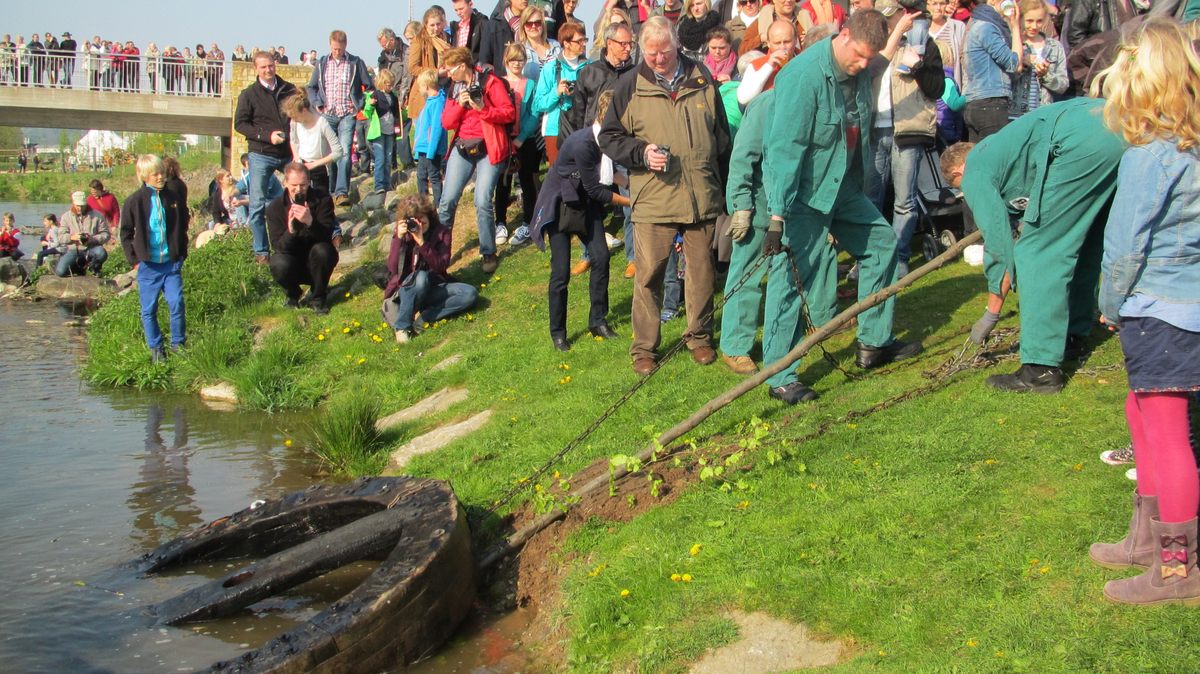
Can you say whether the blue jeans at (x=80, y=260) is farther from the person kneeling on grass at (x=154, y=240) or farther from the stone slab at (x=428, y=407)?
the stone slab at (x=428, y=407)

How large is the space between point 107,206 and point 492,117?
14045 millimetres

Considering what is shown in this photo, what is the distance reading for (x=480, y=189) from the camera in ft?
43.4

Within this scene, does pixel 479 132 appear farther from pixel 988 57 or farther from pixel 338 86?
pixel 988 57

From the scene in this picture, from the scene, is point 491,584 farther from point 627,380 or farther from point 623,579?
point 627,380

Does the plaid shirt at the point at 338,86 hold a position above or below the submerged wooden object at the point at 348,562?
above

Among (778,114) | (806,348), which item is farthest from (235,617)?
(778,114)

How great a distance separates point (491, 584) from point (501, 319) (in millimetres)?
5540

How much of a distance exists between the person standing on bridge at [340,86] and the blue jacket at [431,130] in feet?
9.06

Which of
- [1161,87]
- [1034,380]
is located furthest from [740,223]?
[1161,87]

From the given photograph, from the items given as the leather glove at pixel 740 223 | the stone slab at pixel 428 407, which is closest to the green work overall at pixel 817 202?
the leather glove at pixel 740 223

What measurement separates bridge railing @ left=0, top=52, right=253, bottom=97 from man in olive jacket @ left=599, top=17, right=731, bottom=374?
2707cm

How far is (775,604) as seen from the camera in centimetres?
537

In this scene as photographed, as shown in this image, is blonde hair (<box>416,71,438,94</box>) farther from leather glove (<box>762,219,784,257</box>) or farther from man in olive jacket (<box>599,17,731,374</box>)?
leather glove (<box>762,219,784,257</box>)

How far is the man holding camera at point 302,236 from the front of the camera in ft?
42.8
